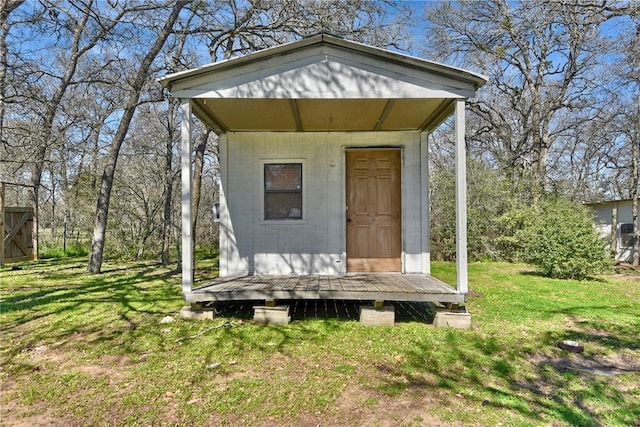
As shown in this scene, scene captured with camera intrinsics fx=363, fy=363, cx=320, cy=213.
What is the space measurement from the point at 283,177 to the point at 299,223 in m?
0.79

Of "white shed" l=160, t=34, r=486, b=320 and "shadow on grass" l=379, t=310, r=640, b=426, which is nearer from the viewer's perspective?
"shadow on grass" l=379, t=310, r=640, b=426

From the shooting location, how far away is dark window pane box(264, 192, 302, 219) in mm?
5812

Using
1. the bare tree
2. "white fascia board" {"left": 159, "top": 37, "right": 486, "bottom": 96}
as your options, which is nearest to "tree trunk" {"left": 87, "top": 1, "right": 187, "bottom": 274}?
"white fascia board" {"left": 159, "top": 37, "right": 486, "bottom": 96}

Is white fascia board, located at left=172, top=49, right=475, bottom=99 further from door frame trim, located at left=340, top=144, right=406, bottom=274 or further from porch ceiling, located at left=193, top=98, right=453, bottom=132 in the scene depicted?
door frame trim, located at left=340, top=144, right=406, bottom=274

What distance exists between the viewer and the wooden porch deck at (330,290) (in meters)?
4.14

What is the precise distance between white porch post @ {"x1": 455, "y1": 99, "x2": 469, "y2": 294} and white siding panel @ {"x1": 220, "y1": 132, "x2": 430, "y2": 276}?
1508 millimetres

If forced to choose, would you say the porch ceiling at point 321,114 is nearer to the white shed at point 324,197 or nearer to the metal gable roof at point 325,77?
the white shed at point 324,197

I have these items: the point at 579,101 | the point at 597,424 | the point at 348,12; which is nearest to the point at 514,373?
the point at 597,424

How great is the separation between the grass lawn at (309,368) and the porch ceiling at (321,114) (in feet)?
8.80

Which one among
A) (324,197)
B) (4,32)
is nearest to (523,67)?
(324,197)

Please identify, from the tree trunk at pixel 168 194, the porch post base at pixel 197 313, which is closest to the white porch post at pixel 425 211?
the porch post base at pixel 197 313

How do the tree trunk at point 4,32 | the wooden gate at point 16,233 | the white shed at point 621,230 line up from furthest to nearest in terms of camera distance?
the white shed at point 621,230
the wooden gate at point 16,233
the tree trunk at point 4,32

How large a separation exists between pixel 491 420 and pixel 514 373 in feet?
2.97

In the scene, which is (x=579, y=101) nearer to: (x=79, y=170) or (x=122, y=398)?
(x=122, y=398)
